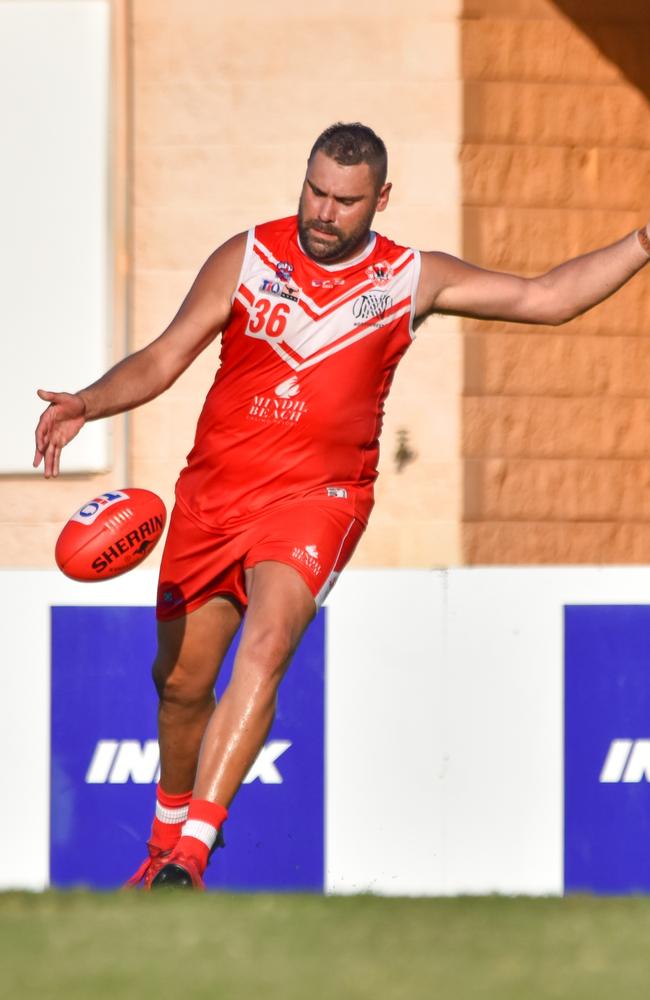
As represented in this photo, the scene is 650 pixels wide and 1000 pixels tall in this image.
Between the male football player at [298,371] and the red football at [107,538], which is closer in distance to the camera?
the red football at [107,538]

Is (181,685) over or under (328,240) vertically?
under

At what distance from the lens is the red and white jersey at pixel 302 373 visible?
5.05 meters

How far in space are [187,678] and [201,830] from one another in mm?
850

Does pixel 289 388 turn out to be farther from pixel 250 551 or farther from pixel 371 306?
pixel 250 551

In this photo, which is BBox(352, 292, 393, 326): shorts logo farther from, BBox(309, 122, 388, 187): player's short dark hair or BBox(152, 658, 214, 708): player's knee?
BBox(152, 658, 214, 708): player's knee

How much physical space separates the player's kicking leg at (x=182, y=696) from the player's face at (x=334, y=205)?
1069 mm

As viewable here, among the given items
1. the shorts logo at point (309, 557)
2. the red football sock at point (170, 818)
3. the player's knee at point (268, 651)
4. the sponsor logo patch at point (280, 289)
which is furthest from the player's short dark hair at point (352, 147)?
the red football sock at point (170, 818)

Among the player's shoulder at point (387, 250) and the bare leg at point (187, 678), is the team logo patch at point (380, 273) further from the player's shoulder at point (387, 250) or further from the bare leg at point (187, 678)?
the bare leg at point (187, 678)

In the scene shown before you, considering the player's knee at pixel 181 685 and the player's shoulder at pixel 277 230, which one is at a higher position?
the player's shoulder at pixel 277 230

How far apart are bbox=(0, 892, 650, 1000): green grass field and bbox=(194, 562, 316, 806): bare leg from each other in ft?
1.90

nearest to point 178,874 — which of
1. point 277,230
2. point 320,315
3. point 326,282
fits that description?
point 320,315

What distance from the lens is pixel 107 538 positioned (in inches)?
193

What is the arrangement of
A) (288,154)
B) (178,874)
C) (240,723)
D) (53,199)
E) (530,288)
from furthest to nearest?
(53,199) < (288,154) < (530,288) < (240,723) < (178,874)

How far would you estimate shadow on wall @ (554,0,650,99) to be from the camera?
8.73 metres
